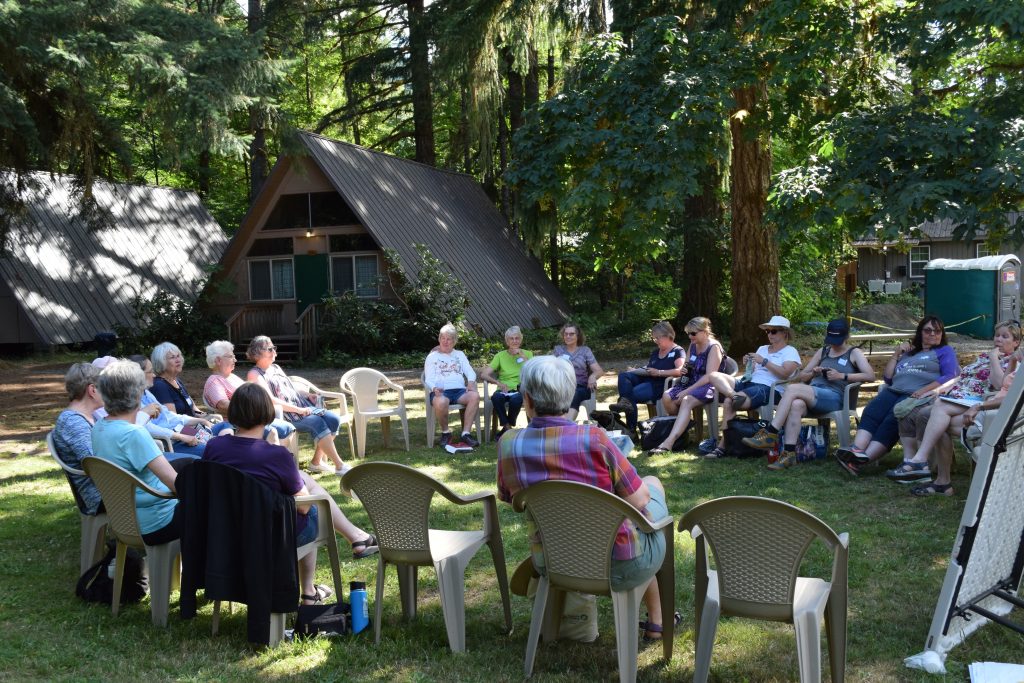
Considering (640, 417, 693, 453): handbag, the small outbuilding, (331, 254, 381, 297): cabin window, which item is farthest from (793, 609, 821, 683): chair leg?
(331, 254, 381, 297): cabin window

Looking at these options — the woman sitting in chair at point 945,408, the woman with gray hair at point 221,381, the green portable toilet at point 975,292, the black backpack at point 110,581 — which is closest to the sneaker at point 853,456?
the woman sitting in chair at point 945,408

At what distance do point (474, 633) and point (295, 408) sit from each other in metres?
3.59

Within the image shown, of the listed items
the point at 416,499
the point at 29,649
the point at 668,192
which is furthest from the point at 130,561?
the point at 668,192

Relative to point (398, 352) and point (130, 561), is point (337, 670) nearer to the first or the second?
point (130, 561)

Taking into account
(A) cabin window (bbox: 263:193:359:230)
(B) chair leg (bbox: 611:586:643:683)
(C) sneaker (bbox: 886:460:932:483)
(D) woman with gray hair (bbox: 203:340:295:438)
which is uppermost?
(A) cabin window (bbox: 263:193:359:230)

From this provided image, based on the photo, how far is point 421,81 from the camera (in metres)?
21.5

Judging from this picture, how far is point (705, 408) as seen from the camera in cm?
786

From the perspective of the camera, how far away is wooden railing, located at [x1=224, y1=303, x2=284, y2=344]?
18.0 meters

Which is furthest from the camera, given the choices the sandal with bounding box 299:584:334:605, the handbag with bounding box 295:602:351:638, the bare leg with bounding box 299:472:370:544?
the bare leg with bounding box 299:472:370:544

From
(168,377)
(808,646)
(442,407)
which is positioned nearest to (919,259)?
(442,407)

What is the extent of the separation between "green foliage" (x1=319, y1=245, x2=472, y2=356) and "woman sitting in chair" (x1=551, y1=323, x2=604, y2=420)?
26.5 ft

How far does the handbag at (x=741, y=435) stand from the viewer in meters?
7.30

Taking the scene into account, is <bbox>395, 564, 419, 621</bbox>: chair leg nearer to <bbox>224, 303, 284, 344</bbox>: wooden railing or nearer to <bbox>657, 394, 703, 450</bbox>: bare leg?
<bbox>657, 394, 703, 450</bbox>: bare leg

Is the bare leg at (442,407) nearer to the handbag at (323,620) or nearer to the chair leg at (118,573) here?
the chair leg at (118,573)
